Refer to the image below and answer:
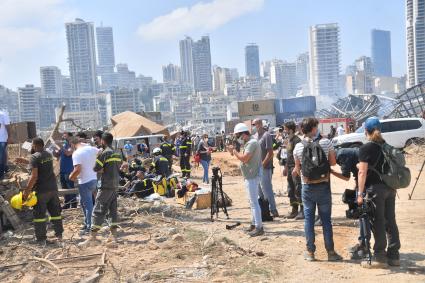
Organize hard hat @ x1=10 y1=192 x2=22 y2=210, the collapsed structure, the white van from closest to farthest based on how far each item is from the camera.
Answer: hard hat @ x1=10 y1=192 x2=22 y2=210 → the white van → the collapsed structure

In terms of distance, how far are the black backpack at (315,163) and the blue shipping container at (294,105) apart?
6633 centimetres

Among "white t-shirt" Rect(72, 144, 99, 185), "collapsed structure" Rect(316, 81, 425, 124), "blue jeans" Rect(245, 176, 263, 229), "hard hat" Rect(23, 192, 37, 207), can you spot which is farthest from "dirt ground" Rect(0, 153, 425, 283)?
"collapsed structure" Rect(316, 81, 425, 124)

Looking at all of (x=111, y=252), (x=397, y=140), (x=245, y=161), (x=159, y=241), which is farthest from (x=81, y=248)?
(x=397, y=140)

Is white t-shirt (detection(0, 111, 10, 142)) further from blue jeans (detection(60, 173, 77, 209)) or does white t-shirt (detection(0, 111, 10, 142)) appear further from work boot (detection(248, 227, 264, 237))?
work boot (detection(248, 227, 264, 237))

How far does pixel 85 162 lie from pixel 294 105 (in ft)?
223

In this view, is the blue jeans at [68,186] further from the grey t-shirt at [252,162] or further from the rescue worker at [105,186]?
the grey t-shirt at [252,162]

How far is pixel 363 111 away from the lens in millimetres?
57312

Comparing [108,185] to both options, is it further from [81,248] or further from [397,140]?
[397,140]

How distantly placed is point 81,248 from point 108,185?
1.05 m

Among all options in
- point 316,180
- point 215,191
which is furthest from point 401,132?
point 316,180

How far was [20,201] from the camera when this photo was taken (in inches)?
339

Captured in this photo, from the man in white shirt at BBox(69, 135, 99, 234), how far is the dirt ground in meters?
0.54

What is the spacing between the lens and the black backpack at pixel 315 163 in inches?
245

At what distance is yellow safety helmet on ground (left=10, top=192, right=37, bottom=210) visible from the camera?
8.21m
